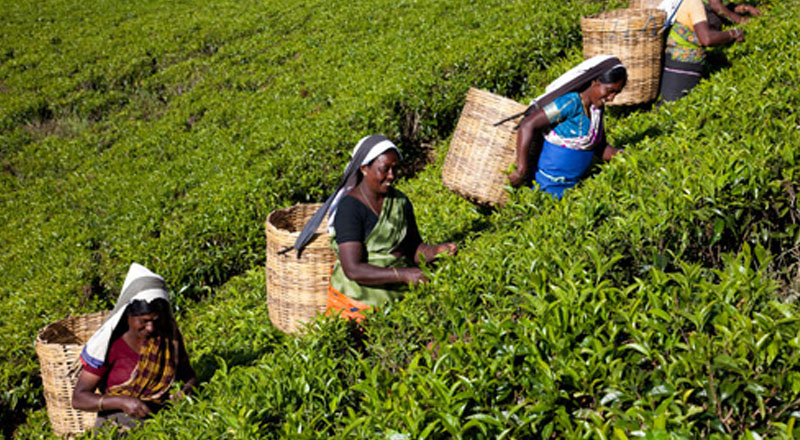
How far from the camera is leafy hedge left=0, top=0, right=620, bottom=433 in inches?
302

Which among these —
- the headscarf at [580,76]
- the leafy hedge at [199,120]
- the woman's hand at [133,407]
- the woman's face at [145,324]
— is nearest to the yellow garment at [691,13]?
the headscarf at [580,76]

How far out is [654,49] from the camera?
6.04 m

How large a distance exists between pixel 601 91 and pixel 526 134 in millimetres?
611

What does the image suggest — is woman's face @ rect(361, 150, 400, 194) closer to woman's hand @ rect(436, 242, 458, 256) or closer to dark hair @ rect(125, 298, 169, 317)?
woman's hand @ rect(436, 242, 458, 256)

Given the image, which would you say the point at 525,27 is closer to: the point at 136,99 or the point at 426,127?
the point at 426,127

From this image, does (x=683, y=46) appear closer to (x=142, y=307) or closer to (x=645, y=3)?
(x=645, y=3)

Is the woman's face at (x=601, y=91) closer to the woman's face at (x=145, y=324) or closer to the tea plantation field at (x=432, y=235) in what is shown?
the tea plantation field at (x=432, y=235)

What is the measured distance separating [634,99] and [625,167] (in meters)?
2.43

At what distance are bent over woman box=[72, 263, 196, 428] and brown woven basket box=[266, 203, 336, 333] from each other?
788 millimetres

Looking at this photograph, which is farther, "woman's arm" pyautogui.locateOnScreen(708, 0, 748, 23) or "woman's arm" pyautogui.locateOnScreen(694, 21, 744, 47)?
"woman's arm" pyautogui.locateOnScreen(708, 0, 748, 23)

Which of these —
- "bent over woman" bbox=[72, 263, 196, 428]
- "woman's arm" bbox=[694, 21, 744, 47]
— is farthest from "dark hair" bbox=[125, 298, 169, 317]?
"woman's arm" bbox=[694, 21, 744, 47]

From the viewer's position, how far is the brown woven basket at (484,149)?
5.00 meters

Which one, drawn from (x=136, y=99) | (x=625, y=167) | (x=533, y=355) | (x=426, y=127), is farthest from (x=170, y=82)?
(x=533, y=355)

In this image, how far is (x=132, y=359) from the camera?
4223 mm
